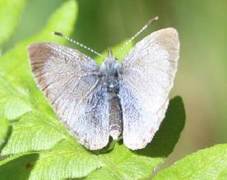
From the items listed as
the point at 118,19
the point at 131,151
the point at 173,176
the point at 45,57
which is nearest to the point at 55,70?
the point at 45,57

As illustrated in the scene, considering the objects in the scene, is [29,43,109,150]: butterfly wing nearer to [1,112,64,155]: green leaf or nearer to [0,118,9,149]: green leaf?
[1,112,64,155]: green leaf

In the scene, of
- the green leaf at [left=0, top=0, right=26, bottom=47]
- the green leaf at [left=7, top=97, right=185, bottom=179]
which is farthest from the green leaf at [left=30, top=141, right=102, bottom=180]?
A: the green leaf at [left=0, top=0, right=26, bottom=47]

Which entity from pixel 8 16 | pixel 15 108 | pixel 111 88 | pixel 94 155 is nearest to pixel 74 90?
pixel 111 88

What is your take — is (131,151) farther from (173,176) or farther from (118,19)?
(118,19)

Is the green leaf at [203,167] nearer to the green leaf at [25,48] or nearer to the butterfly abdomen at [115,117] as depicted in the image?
the butterfly abdomen at [115,117]

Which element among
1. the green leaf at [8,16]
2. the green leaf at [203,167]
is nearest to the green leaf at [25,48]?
the green leaf at [8,16]

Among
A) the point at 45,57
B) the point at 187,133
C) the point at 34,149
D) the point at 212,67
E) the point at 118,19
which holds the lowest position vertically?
the point at 187,133
